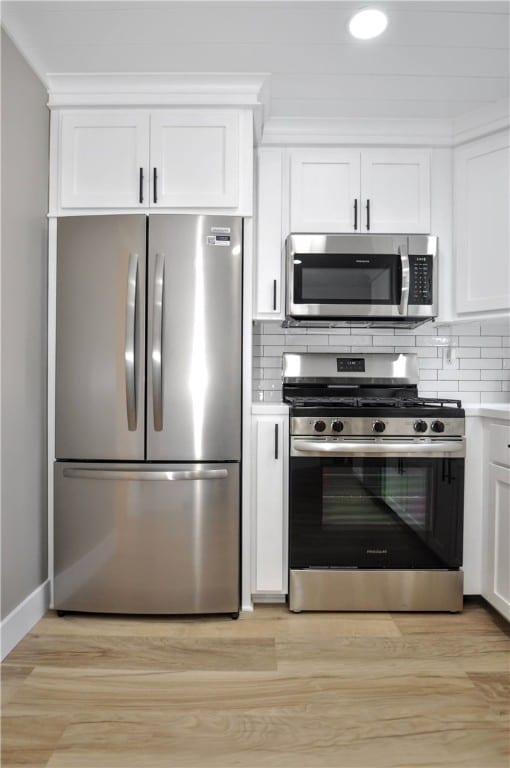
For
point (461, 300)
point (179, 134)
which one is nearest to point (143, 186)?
point (179, 134)

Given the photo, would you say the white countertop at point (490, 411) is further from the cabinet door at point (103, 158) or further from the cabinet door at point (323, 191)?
the cabinet door at point (103, 158)

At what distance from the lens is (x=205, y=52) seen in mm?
2098

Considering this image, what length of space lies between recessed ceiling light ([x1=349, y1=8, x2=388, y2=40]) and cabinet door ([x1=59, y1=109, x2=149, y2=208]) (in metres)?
1.00

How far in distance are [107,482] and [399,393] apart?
1695 mm

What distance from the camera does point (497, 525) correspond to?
2.26m

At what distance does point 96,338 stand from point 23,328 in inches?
12.0

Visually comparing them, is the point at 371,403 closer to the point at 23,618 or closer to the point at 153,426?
the point at 153,426

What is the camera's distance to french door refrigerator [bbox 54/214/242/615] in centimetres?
223

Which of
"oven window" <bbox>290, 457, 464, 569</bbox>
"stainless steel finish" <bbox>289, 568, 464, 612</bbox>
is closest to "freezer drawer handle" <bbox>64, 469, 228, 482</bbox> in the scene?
"oven window" <bbox>290, 457, 464, 569</bbox>

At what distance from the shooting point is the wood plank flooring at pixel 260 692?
145 centimetres

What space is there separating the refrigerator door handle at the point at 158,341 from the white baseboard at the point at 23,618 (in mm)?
944

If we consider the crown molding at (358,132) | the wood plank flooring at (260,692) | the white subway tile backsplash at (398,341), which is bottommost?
the wood plank flooring at (260,692)

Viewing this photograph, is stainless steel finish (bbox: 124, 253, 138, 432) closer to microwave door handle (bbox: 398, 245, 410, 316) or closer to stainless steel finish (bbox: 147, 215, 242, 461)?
stainless steel finish (bbox: 147, 215, 242, 461)

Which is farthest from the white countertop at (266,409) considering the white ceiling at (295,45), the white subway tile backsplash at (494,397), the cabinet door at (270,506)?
the white ceiling at (295,45)
